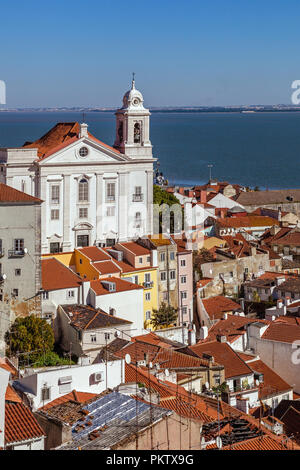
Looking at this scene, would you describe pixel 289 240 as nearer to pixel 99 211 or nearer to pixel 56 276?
pixel 99 211

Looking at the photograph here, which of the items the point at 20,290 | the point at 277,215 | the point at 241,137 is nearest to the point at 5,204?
the point at 20,290

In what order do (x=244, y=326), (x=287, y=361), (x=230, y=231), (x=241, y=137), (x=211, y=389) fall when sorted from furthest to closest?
→ (x=241, y=137) < (x=230, y=231) < (x=244, y=326) < (x=287, y=361) < (x=211, y=389)

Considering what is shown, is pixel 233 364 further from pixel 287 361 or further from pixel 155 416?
pixel 155 416

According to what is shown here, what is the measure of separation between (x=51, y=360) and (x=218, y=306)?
7.36m

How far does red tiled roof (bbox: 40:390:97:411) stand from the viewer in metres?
11.5

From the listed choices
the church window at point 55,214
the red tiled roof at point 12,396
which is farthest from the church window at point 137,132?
the red tiled roof at point 12,396

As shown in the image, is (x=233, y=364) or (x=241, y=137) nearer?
(x=233, y=364)

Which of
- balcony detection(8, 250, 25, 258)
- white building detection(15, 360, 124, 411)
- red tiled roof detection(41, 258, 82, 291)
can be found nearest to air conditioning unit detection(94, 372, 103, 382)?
white building detection(15, 360, 124, 411)

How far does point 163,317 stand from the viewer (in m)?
22.1

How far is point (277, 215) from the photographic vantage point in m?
39.2

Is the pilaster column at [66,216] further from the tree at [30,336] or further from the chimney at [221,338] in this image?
the chimney at [221,338]

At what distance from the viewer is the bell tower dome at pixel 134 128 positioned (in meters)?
26.6

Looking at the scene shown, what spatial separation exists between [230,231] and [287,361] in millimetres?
14900
